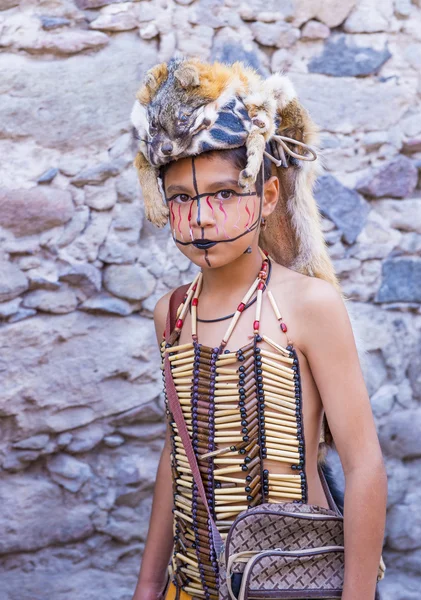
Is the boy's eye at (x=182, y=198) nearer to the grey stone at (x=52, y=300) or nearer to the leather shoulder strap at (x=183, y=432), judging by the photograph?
the leather shoulder strap at (x=183, y=432)

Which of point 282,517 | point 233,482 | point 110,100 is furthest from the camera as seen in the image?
point 110,100

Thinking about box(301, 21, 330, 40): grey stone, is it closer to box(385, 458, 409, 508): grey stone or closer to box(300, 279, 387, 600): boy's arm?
box(300, 279, 387, 600): boy's arm

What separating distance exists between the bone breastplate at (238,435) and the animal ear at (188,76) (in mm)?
579

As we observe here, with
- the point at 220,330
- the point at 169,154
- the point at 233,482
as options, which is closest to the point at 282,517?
the point at 233,482

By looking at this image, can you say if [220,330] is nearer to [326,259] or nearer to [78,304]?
[326,259]

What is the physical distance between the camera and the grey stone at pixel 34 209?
8.84 feet

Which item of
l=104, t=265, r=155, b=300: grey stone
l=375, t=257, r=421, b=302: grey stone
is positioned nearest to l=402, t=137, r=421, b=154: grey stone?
l=375, t=257, r=421, b=302: grey stone

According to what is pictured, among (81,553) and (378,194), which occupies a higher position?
(378,194)

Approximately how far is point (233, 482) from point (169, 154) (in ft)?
2.46

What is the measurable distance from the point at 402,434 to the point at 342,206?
0.98 m

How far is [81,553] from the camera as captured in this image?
9.59ft

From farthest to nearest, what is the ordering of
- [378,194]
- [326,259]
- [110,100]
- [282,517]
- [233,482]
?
1. [378,194]
2. [110,100]
3. [326,259]
4. [233,482]
5. [282,517]

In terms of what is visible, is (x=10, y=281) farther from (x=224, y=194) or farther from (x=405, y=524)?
(x=405, y=524)

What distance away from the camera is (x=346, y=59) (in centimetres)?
306
